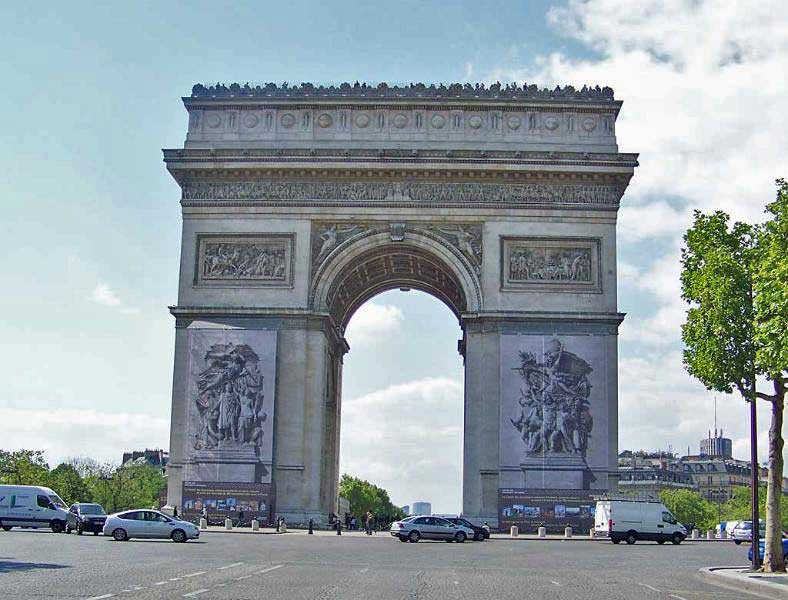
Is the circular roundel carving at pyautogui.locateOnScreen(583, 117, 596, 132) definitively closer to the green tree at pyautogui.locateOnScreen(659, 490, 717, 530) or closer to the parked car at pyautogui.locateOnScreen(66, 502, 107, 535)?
the parked car at pyautogui.locateOnScreen(66, 502, 107, 535)

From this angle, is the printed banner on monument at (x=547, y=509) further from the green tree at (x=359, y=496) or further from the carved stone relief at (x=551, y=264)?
the green tree at (x=359, y=496)

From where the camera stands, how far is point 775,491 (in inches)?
991

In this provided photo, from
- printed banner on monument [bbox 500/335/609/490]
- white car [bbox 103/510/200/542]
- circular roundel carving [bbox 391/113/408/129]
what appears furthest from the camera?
circular roundel carving [bbox 391/113/408/129]

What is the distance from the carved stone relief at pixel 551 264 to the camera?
167ft

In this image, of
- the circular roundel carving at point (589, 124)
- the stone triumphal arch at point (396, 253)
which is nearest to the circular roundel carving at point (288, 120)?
the stone triumphal arch at point (396, 253)

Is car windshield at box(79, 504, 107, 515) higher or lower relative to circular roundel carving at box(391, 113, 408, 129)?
lower

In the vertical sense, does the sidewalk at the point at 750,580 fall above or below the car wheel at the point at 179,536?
above

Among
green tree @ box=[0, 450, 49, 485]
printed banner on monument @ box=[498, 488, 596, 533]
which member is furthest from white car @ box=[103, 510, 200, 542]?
green tree @ box=[0, 450, 49, 485]

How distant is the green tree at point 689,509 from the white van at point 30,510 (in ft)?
290

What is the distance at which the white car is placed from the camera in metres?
36.9

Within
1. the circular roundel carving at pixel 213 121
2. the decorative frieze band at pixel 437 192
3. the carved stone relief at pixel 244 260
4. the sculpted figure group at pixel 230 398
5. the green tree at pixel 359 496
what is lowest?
the green tree at pixel 359 496

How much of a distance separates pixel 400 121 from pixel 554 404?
14.6 metres

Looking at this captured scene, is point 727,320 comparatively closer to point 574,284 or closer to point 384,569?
point 384,569

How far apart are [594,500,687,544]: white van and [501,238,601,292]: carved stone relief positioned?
9.87 metres
